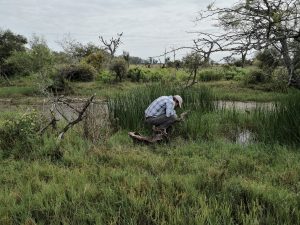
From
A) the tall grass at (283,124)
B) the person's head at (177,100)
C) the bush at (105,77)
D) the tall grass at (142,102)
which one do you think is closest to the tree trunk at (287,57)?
the tall grass at (283,124)

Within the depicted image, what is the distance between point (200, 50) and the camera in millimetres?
6926

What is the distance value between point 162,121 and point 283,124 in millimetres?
2396

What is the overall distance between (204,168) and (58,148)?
258 cm

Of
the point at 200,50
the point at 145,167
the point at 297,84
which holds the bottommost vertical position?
the point at 145,167

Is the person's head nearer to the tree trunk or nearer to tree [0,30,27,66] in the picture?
the tree trunk

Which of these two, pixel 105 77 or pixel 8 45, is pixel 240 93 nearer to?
pixel 105 77

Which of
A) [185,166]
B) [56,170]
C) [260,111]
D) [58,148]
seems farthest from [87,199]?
[260,111]

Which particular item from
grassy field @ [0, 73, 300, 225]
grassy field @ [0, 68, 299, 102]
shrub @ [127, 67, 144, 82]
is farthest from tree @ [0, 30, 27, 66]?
grassy field @ [0, 73, 300, 225]

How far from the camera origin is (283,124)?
7.81 metres

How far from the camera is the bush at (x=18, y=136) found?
7.16m

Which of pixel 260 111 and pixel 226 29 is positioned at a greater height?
pixel 226 29

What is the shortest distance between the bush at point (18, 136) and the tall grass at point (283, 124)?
14.6 feet

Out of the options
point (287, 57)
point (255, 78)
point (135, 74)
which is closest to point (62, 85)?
point (135, 74)

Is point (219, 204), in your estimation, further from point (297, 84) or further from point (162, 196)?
point (297, 84)
